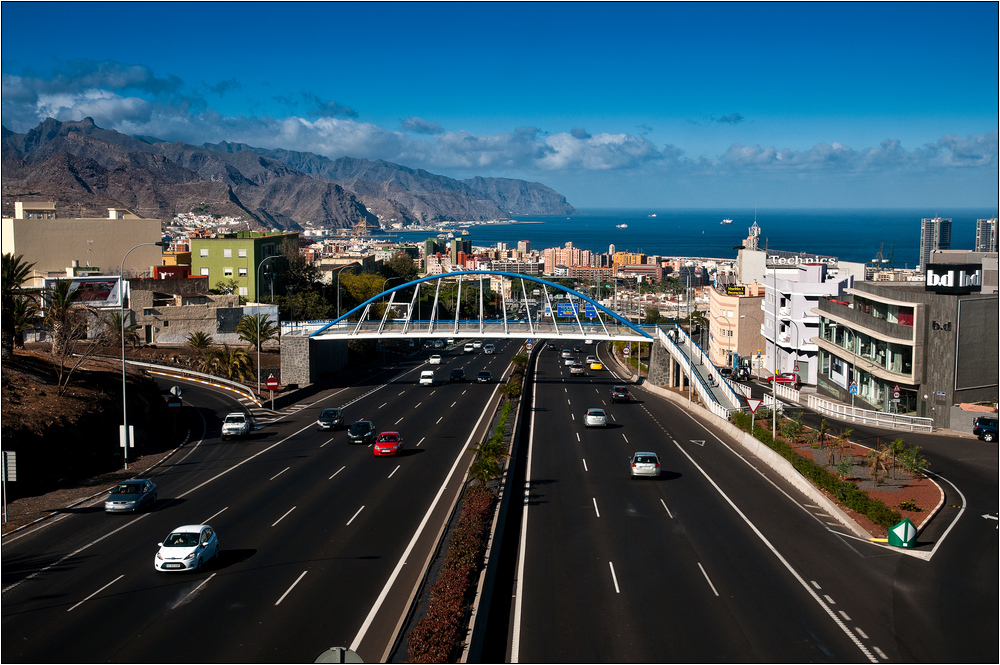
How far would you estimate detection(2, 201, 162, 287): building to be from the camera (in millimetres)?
97875

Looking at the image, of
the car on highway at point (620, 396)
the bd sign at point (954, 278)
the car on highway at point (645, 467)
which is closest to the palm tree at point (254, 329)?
the car on highway at point (620, 396)

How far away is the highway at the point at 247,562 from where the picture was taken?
1788 cm

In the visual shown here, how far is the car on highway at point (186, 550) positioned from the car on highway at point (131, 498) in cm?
664

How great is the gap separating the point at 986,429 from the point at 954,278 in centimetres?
1021

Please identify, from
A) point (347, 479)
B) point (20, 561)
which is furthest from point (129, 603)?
point (347, 479)

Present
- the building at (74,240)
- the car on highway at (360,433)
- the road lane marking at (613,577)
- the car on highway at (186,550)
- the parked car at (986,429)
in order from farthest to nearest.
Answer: the building at (74,240) < the car on highway at (360,433) < the parked car at (986,429) < the car on highway at (186,550) < the road lane marking at (613,577)

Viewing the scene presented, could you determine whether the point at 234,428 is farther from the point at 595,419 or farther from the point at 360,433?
the point at 595,419

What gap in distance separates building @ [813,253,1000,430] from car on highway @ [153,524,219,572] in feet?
129

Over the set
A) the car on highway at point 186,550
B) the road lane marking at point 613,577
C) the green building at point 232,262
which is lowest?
the road lane marking at point 613,577

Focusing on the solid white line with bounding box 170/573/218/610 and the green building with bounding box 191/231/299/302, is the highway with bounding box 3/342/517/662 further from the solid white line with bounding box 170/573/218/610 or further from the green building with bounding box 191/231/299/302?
the green building with bounding box 191/231/299/302

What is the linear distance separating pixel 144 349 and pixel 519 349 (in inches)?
1981

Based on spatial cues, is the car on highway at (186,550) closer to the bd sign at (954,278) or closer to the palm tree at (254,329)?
the bd sign at (954,278)

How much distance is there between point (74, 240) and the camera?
99.8 meters

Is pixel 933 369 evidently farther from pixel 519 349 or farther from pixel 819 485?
pixel 519 349
